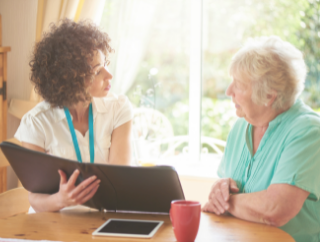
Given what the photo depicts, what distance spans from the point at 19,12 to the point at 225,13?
4.91ft

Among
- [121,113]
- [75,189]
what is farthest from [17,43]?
[75,189]

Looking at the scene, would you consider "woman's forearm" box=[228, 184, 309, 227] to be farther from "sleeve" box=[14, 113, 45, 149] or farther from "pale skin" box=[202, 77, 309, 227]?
"sleeve" box=[14, 113, 45, 149]

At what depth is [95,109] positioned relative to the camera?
1.58 meters

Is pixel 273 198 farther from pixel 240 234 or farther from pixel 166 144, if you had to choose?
pixel 166 144

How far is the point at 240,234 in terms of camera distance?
0.99 m

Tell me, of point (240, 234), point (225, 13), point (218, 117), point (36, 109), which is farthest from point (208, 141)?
point (240, 234)

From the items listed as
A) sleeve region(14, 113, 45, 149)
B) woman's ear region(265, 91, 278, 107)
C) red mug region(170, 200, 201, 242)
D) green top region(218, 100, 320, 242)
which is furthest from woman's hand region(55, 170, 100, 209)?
woman's ear region(265, 91, 278, 107)

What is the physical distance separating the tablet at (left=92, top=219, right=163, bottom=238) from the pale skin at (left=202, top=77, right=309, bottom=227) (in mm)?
259

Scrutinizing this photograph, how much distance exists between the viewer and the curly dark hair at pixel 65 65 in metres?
1.47

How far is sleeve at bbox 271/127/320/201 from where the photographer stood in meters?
1.12

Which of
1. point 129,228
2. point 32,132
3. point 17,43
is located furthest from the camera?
point 17,43

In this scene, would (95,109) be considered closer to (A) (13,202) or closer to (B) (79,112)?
(B) (79,112)

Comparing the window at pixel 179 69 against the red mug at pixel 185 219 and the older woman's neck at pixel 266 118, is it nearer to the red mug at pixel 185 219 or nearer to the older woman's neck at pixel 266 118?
the older woman's neck at pixel 266 118

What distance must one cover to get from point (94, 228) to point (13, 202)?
802 millimetres
